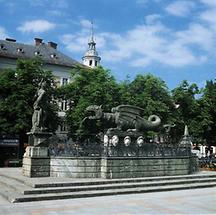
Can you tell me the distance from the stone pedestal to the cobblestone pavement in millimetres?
A: 4393

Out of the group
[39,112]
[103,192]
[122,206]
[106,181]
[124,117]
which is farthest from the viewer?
[124,117]

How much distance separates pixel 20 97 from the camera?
38469mm

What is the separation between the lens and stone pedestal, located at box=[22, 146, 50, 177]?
695 inches

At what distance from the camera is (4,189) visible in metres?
15.0

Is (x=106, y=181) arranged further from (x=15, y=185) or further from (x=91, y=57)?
(x=91, y=57)

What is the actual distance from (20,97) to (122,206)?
2805cm

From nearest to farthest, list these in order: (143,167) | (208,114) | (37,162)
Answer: (37,162), (143,167), (208,114)

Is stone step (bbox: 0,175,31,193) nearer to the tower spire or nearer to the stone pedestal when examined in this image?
the stone pedestal

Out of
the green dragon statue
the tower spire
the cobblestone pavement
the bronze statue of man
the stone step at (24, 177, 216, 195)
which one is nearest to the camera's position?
the cobblestone pavement

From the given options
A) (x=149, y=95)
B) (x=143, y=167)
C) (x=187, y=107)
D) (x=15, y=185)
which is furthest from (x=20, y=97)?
(x=15, y=185)

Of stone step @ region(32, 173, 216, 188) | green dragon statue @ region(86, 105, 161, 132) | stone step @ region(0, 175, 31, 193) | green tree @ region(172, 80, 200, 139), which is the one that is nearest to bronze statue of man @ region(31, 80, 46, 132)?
stone step @ region(0, 175, 31, 193)

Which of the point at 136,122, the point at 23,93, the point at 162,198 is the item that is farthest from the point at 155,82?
the point at 162,198

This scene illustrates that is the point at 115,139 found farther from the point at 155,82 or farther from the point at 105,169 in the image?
the point at 155,82

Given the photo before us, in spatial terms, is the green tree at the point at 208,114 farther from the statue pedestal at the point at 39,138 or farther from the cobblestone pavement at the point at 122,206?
the cobblestone pavement at the point at 122,206
